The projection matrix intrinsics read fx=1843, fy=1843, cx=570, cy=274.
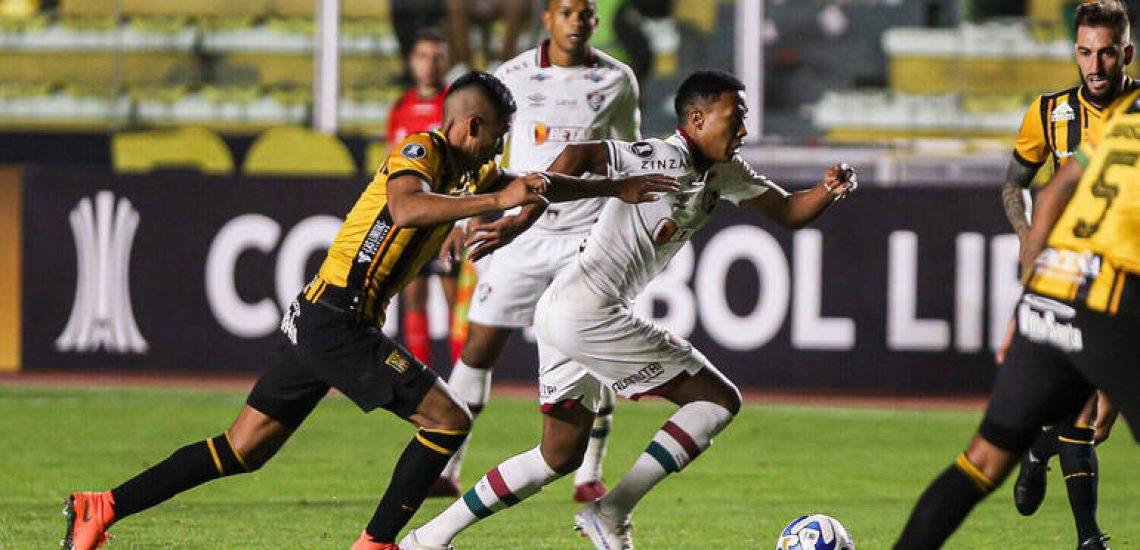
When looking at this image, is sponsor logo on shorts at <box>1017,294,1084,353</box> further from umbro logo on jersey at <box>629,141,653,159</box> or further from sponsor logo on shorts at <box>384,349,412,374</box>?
sponsor logo on shorts at <box>384,349,412,374</box>

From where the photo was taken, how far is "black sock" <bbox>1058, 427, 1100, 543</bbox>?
22.1ft

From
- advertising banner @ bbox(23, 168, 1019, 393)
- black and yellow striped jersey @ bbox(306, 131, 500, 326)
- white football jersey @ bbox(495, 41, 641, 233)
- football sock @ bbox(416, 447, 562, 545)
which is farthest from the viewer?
advertising banner @ bbox(23, 168, 1019, 393)

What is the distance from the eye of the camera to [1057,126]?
22.6 ft

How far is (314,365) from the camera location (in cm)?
611

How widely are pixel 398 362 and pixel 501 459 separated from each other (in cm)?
384

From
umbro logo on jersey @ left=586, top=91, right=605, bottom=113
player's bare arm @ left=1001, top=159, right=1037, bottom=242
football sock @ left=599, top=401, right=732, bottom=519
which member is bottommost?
football sock @ left=599, top=401, right=732, bottom=519

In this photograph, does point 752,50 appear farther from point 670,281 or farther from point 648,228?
point 648,228

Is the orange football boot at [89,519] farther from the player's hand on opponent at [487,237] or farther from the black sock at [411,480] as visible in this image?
the player's hand on opponent at [487,237]

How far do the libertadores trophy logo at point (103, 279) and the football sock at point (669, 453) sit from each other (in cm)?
795

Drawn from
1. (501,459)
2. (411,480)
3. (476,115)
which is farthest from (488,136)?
(501,459)

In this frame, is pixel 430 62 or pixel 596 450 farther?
pixel 430 62

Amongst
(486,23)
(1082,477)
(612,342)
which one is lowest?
(1082,477)

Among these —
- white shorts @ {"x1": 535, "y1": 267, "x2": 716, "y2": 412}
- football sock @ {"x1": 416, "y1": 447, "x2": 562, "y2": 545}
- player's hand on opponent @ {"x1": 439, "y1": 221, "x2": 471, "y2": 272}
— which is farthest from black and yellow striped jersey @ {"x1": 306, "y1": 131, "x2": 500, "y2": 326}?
player's hand on opponent @ {"x1": 439, "y1": 221, "x2": 471, "y2": 272}

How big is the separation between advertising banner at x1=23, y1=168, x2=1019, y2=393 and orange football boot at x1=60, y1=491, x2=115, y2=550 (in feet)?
23.4
